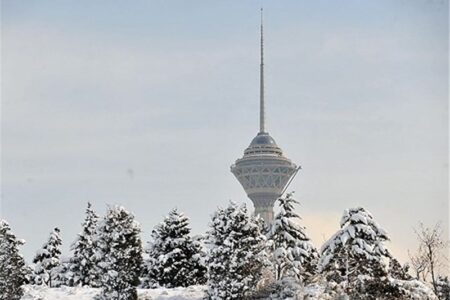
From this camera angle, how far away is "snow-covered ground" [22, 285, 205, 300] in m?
47.3

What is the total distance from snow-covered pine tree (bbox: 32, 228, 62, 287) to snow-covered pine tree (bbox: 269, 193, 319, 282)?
20.6 meters

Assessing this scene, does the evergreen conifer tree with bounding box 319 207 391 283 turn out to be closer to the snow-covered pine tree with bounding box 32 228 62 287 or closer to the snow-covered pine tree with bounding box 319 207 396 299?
the snow-covered pine tree with bounding box 319 207 396 299

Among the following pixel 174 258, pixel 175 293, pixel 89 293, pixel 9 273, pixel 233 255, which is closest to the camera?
pixel 9 273

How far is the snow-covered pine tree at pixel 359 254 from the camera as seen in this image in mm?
44031

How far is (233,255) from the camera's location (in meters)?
45.7

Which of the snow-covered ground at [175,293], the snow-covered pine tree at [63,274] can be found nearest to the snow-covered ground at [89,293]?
the snow-covered ground at [175,293]

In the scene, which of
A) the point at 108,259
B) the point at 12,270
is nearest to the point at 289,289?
the point at 108,259

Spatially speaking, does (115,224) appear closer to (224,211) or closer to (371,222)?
(224,211)

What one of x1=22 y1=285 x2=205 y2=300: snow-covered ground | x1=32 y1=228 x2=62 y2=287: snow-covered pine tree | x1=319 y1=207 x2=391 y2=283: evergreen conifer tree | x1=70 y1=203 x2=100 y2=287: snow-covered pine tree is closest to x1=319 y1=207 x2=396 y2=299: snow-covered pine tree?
x1=319 y1=207 x2=391 y2=283: evergreen conifer tree

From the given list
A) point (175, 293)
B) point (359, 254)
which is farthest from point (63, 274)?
point (359, 254)

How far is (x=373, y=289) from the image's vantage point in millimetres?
44000

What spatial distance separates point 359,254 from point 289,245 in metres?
9.19

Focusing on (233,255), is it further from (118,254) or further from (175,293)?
(118,254)

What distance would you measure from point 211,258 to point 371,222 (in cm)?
915
